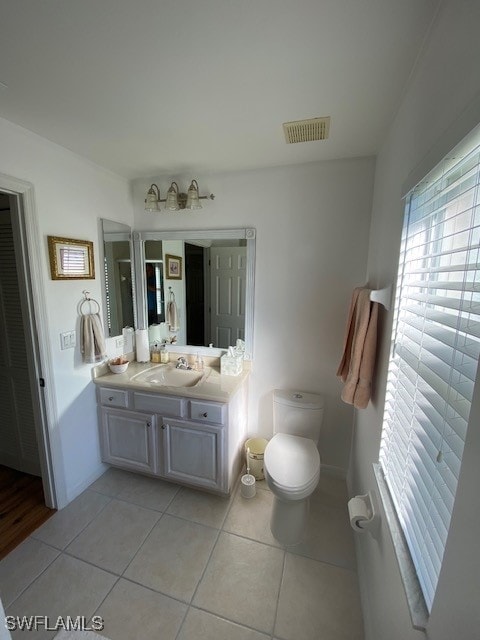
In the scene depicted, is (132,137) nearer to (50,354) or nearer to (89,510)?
(50,354)

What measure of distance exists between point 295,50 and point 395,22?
1.06 feet

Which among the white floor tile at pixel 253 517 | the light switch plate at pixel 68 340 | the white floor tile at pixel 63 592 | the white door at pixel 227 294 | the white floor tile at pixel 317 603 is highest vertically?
the white door at pixel 227 294

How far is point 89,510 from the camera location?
1.85m

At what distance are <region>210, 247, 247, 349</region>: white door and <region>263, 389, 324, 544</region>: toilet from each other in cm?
62

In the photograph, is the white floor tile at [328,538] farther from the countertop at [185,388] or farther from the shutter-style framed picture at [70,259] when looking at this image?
the shutter-style framed picture at [70,259]

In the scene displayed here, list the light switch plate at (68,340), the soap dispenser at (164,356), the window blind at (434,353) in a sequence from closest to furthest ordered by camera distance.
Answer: the window blind at (434,353) → the light switch plate at (68,340) → the soap dispenser at (164,356)

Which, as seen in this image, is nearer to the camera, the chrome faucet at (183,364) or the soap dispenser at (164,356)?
the chrome faucet at (183,364)

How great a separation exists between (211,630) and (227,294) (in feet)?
6.32

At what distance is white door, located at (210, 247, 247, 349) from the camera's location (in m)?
2.18

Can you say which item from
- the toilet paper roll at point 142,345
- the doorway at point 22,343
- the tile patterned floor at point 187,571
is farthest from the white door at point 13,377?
the toilet paper roll at point 142,345

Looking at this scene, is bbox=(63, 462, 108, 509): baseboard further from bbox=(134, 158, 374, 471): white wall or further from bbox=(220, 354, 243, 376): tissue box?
bbox=(134, 158, 374, 471): white wall

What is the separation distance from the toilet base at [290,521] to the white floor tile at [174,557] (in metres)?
0.41

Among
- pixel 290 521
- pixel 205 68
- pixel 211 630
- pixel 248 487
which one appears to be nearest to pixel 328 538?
pixel 290 521

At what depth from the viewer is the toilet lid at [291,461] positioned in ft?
5.22
